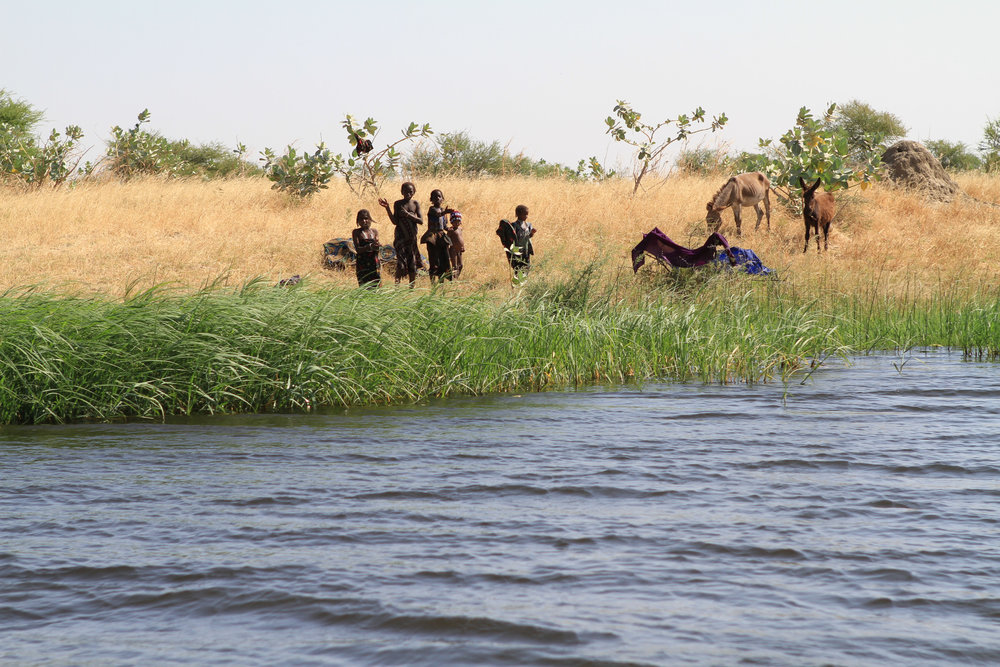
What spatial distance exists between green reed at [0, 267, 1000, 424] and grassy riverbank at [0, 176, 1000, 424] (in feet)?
0.06

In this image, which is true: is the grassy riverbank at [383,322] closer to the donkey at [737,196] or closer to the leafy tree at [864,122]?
the donkey at [737,196]

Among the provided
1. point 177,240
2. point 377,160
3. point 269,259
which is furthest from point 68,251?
point 377,160

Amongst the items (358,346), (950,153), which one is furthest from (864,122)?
(358,346)

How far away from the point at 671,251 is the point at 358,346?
595 centimetres

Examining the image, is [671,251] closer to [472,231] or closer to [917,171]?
[472,231]

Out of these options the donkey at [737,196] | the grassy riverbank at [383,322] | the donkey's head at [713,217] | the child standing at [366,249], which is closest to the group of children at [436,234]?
the child standing at [366,249]

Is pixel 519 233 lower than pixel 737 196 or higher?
lower

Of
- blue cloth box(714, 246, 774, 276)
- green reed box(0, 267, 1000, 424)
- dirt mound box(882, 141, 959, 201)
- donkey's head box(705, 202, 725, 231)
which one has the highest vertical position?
dirt mound box(882, 141, 959, 201)

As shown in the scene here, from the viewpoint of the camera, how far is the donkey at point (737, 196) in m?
18.8

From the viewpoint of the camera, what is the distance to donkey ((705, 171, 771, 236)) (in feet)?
61.7

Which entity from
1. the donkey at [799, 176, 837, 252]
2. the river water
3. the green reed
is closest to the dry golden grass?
the donkey at [799, 176, 837, 252]

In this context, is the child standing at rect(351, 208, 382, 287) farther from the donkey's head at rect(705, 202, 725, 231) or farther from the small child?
the donkey's head at rect(705, 202, 725, 231)

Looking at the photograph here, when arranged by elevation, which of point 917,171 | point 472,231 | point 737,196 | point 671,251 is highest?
point 917,171

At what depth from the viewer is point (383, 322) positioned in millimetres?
7824
